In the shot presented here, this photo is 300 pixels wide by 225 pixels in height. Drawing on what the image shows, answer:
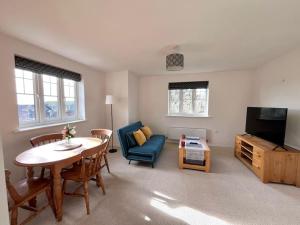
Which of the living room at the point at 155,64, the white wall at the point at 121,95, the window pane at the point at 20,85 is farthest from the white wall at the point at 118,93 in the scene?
Result: the window pane at the point at 20,85

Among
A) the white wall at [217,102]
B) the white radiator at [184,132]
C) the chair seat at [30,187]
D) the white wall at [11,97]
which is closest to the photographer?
the chair seat at [30,187]

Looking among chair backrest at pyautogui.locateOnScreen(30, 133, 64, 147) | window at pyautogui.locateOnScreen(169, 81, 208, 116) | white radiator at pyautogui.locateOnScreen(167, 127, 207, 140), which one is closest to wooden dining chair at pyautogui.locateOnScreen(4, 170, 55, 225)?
chair backrest at pyautogui.locateOnScreen(30, 133, 64, 147)

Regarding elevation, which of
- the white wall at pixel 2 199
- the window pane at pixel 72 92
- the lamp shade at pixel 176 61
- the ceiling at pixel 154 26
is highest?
the ceiling at pixel 154 26

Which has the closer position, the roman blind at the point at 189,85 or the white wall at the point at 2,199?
the white wall at the point at 2,199

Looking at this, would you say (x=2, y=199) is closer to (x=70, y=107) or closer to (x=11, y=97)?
(x=11, y=97)

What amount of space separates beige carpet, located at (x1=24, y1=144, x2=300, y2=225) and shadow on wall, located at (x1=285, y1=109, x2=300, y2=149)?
32.4 inches

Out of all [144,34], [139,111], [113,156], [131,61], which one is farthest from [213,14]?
[139,111]

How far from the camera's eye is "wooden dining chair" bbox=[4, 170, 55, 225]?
4.55 feet

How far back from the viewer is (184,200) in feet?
6.73

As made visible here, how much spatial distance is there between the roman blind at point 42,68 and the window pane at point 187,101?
3251 millimetres

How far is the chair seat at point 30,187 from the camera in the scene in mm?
1492

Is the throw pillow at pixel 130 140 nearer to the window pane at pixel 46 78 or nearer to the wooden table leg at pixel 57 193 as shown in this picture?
the wooden table leg at pixel 57 193

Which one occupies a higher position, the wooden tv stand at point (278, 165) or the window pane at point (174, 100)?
the window pane at point (174, 100)

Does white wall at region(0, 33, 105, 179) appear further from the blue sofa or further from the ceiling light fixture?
the ceiling light fixture
